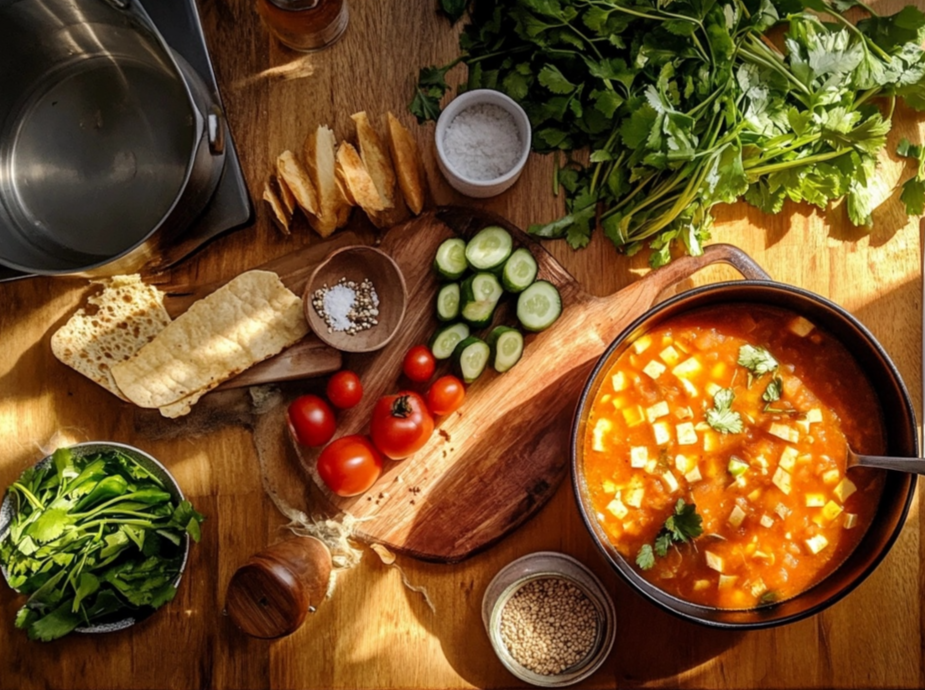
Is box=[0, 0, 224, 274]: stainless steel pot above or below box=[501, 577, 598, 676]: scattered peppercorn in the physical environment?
above

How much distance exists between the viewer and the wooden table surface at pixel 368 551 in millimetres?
2885

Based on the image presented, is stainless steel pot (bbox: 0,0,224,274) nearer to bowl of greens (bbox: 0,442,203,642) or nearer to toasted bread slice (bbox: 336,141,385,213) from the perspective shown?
toasted bread slice (bbox: 336,141,385,213)

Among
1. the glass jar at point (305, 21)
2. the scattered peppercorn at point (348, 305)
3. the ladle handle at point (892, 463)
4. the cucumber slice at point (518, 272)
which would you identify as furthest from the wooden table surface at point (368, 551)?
the ladle handle at point (892, 463)

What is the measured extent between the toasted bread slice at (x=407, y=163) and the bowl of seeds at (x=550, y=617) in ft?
4.23

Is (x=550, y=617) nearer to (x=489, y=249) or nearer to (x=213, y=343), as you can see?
(x=489, y=249)

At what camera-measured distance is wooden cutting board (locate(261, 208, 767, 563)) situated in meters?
2.85

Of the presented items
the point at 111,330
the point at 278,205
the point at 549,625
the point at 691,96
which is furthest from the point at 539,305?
the point at 111,330

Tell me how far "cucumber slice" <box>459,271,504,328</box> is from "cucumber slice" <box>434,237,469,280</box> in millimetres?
45

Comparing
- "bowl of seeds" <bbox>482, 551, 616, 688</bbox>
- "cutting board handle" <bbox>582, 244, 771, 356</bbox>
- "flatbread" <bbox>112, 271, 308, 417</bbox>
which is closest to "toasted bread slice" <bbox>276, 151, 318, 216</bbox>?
"flatbread" <bbox>112, 271, 308, 417</bbox>

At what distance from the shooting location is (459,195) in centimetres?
296

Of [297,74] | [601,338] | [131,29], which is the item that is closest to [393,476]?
[601,338]

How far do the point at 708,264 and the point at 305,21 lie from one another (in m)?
1.61

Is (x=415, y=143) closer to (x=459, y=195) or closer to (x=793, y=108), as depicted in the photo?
(x=459, y=195)

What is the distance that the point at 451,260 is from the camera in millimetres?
2865
